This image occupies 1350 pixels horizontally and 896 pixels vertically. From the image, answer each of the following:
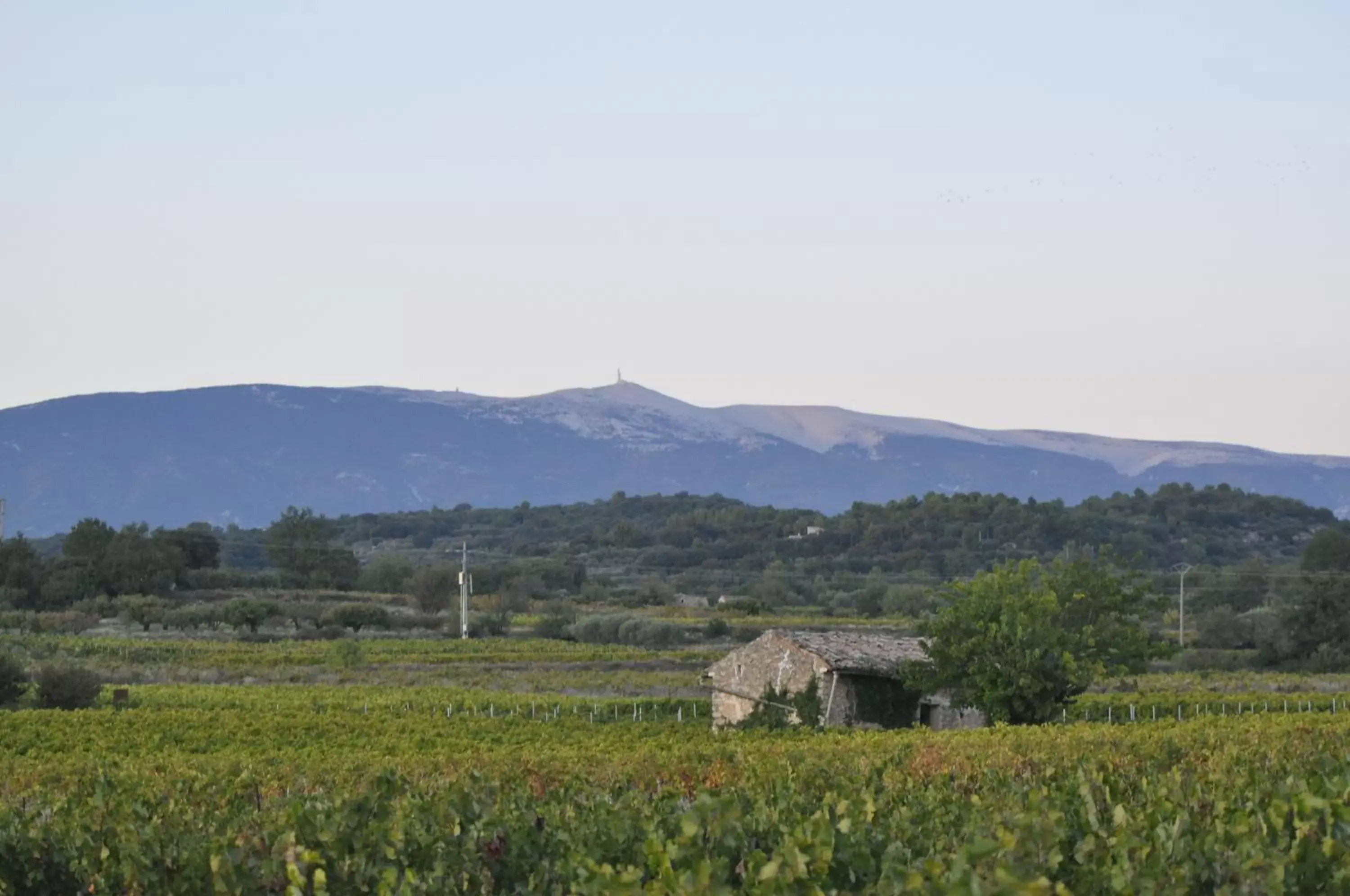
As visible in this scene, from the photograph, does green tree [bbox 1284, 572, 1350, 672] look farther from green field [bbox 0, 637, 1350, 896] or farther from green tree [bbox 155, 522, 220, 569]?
green tree [bbox 155, 522, 220, 569]

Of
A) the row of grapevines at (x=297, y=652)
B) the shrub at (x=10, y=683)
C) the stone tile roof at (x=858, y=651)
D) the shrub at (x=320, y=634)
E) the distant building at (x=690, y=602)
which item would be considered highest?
Result: the stone tile roof at (x=858, y=651)

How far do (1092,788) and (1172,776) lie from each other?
30.4 inches

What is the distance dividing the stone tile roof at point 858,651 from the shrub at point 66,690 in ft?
51.3

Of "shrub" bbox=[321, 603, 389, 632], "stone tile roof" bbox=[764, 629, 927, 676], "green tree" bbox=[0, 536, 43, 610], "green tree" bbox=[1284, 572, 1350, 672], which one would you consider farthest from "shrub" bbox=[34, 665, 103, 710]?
"green tree" bbox=[1284, 572, 1350, 672]

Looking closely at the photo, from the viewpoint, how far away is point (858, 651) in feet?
133

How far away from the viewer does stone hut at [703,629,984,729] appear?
128ft

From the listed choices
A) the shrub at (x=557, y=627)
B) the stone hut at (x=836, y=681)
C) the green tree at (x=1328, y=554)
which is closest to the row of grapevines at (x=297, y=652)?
the shrub at (x=557, y=627)

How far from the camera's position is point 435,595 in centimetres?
8650

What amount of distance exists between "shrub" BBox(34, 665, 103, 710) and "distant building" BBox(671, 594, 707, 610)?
153 feet

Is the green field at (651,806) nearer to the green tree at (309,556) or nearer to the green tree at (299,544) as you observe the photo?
the green tree at (309,556)

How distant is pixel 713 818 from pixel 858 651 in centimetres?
2891

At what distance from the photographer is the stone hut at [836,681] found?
38969 millimetres

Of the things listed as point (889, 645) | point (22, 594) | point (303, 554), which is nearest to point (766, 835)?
point (889, 645)

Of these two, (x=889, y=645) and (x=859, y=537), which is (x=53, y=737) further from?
(x=859, y=537)
